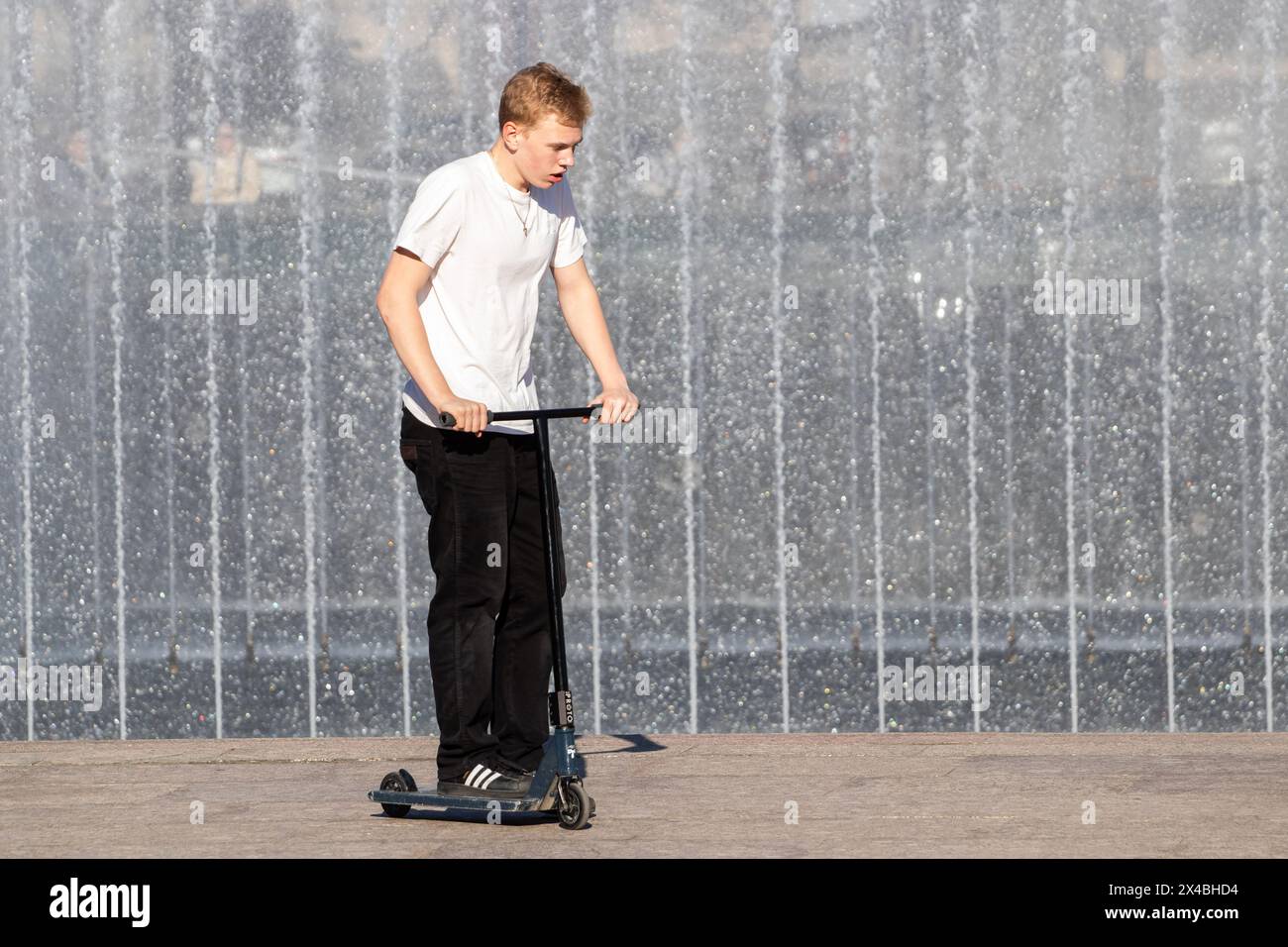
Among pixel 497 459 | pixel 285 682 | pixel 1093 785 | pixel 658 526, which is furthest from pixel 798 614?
pixel 497 459

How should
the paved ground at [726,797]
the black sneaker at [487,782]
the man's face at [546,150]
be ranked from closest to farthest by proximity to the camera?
→ the paved ground at [726,797]
the man's face at [546,150]
the black sneaker at [487,782]

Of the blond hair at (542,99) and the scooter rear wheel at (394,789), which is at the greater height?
the blond hair at (542,99)

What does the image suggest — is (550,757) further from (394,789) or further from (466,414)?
(466,414)

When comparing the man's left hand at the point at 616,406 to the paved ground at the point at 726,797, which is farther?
the man's left hand at the point at 616,406

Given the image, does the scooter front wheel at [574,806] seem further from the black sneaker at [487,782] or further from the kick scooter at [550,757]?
the black sneaker at [487,782]

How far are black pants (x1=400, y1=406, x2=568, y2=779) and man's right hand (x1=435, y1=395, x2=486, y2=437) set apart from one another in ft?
1.00

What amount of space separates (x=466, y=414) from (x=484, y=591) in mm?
532

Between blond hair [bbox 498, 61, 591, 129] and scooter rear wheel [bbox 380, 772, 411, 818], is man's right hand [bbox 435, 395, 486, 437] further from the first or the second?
scooter rear wheel [bbox 380, 772, 411, 818]

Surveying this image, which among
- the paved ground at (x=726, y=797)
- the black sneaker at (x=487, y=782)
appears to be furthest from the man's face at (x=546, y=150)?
the paved ground at (x=726, y=797)

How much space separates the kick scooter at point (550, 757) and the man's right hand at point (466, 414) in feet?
0.05

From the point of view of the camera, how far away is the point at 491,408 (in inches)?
186

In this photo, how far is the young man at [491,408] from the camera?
15.3 feet

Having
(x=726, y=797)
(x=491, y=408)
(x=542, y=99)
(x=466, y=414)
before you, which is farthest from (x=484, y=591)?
(x=542, y=99)

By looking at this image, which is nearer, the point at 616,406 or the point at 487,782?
the point at 616,406
